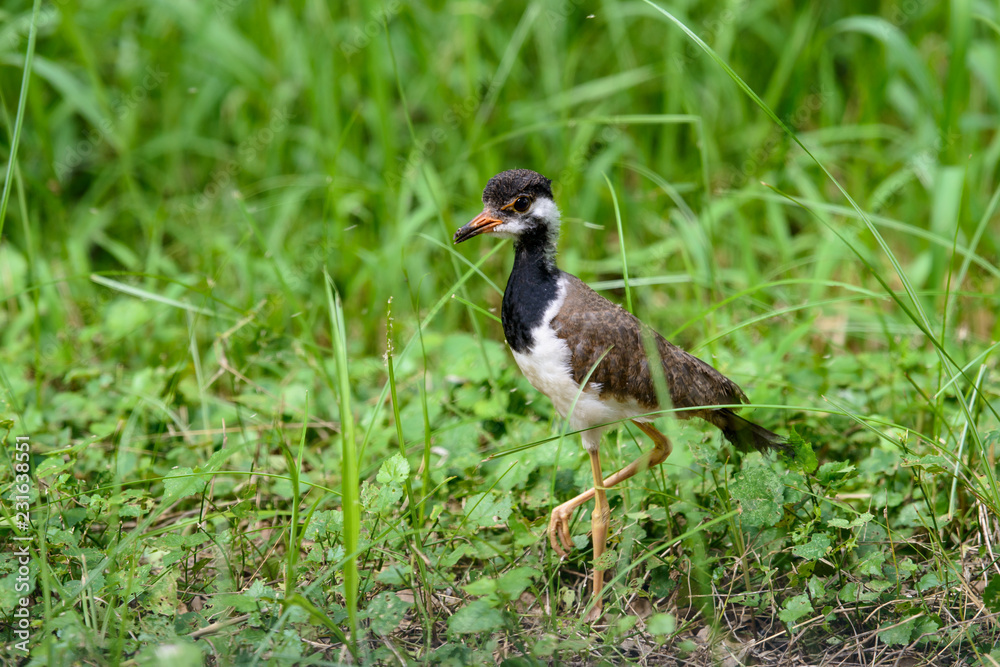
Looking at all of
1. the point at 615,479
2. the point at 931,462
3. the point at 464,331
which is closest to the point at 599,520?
the point at 615,479

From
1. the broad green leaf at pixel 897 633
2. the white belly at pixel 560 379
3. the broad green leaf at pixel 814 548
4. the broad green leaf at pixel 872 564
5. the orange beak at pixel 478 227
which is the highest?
the orange beak at pixel 478 227

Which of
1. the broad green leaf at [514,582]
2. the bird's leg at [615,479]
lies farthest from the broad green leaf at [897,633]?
the broad green leaf at [514,582]

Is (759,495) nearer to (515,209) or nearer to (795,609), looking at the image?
(795,609)

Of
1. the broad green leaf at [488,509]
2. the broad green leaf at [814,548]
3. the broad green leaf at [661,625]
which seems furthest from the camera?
the broad green leaf at [488,509]

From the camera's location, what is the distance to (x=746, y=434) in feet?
10.9

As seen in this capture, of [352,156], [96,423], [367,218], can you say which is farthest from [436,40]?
[96,423]

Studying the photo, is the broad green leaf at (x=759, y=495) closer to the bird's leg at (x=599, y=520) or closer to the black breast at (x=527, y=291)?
the bird's leg at (x=599, y=520)

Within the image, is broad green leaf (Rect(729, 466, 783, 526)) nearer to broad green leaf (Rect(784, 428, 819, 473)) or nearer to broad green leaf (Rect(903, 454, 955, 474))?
broad green leaf (Rect(784, 428, 819, 473))

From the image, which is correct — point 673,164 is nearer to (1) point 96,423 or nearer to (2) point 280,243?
(2) point 280,243

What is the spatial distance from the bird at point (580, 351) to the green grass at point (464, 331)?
0.14m

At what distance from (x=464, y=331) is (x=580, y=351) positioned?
97.6 inches

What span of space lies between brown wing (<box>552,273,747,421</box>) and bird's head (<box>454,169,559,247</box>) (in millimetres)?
257

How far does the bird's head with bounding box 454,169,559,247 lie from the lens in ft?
10.4

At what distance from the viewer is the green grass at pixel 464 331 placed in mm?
2863
